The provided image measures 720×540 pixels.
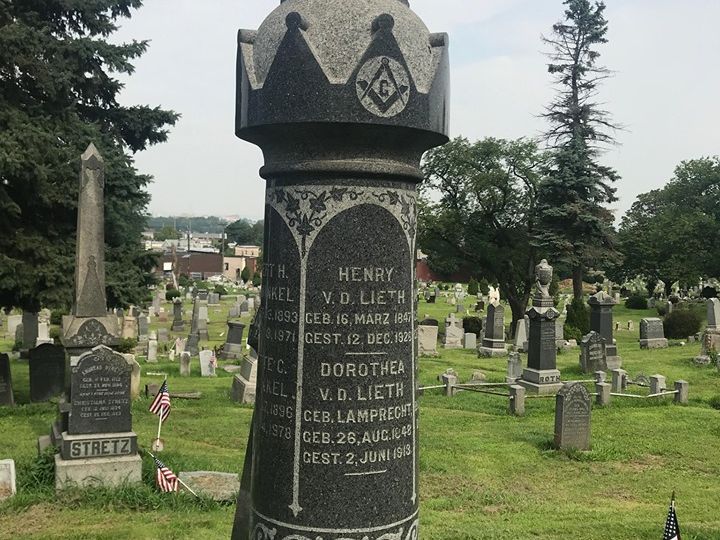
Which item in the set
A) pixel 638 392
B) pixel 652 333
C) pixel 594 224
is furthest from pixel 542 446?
pixel 594 224

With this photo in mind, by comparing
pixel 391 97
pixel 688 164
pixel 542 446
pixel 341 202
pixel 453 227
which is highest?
pixel 688 164

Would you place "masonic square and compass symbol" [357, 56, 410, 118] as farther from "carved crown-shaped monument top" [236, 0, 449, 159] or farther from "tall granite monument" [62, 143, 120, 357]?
"tall granite monument" [62, 143, 120, 357]

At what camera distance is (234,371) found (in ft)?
64.8

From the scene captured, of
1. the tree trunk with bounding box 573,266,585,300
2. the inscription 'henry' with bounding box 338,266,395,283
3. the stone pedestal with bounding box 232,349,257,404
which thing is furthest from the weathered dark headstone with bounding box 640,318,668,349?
the inscription 'henry' with bounding box 338,266,395,283

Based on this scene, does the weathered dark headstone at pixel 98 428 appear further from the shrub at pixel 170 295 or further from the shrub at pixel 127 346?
the shrub at pixel 170 295

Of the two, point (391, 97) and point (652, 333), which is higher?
point (391, 97)

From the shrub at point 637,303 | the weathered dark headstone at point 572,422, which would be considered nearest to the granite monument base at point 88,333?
the weathered dark headstone at point 572,422

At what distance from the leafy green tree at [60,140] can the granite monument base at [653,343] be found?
19.5 m

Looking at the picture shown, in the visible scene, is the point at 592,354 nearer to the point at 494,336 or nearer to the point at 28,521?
the point at 494,336

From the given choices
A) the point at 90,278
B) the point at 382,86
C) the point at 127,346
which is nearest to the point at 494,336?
the point at 127,346

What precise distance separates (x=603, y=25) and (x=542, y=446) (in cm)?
3011

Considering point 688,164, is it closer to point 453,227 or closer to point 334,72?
point 453,227

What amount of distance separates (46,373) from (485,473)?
10.3 m

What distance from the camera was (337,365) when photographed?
10.3ft
